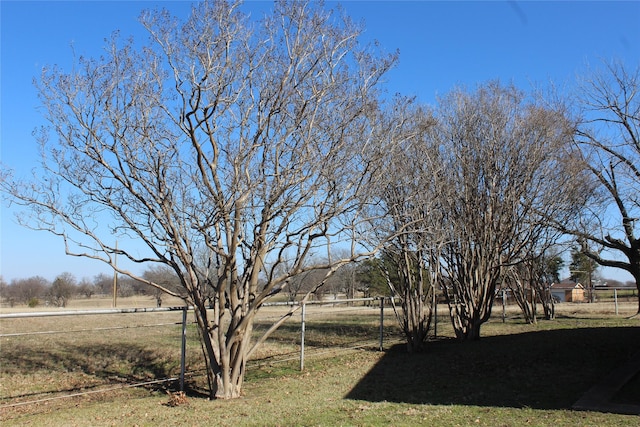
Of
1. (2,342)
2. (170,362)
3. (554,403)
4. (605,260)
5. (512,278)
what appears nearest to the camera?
(554,403)

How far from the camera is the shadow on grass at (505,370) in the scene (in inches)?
313

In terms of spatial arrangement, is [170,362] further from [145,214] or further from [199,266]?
[145,214]

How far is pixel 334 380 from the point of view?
9.48 metres

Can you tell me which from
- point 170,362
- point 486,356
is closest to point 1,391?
point 170,362

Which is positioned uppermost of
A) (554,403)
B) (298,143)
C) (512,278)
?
(298,143)

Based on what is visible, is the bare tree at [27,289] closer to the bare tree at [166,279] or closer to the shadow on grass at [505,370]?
the bare tree at [166,279]

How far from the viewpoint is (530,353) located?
1112cm

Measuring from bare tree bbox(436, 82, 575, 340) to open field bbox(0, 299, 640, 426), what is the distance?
1.84 meters

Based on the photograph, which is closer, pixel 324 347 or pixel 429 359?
pixel 429 359

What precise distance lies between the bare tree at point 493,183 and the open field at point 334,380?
1.84 metres

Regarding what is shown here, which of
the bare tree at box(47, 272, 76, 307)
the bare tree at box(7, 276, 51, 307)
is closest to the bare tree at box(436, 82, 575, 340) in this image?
the bare tree at box(47, 272, 76, 307)

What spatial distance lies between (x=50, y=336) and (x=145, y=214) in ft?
25.5

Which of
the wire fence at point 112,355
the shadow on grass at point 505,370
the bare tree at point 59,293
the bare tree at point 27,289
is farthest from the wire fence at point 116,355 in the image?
the bare tree at point 27,289

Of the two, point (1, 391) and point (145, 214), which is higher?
point (145, 214)
